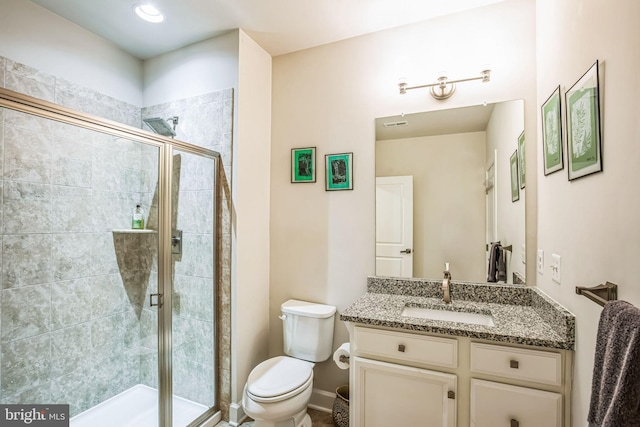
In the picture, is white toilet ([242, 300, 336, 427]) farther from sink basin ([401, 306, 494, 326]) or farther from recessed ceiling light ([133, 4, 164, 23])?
recessed ceiling light ([133, 4, 164, 23])

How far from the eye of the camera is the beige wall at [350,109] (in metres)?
1.78

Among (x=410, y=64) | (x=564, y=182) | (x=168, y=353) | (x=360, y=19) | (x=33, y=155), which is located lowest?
(x=168, y=353)

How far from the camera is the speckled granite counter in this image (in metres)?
1.28

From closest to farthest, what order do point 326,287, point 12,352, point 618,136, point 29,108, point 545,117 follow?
1. point 618,136
2. point 29,108
3. point 545,117
4. point 12,352
5. point 326,287

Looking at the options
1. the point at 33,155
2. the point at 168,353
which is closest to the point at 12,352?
the point at 168,353

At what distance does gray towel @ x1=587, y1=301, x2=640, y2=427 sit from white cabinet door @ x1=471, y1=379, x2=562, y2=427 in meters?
0.51

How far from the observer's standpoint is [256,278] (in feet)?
7.38

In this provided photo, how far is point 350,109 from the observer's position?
214cm

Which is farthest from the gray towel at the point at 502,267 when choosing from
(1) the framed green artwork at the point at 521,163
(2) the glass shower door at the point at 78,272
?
(2) the glass shower door at the point at 78,272

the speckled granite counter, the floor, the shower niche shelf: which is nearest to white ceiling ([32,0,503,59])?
the shower niche shelf

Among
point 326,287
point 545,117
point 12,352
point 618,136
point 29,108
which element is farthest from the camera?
point 326,287

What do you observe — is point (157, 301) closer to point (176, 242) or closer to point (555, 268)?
point (176, 242)

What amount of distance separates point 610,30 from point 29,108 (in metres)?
2.14

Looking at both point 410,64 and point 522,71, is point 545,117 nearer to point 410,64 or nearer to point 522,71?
point 522,71
